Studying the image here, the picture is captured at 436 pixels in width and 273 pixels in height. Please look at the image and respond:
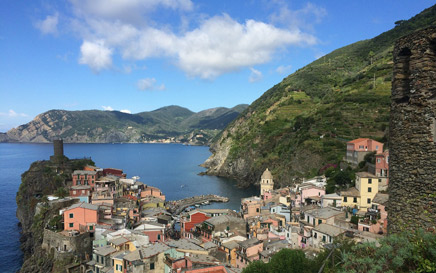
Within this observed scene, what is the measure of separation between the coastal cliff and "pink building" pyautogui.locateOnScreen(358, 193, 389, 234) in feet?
85.4

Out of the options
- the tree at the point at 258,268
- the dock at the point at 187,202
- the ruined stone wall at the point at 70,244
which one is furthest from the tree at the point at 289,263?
the dock at the point at 187,202

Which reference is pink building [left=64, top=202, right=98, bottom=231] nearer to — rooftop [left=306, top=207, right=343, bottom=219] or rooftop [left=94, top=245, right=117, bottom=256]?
rooftop [left=94, top=245, right=117, bottom=256]

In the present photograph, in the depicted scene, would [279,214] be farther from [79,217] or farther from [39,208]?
[39,208]

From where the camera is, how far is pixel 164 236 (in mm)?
31922

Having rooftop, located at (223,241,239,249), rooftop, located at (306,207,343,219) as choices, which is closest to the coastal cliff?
rooftop, located at (223,241,239,249)

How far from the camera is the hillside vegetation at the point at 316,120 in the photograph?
204ft

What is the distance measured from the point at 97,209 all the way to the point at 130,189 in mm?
19532

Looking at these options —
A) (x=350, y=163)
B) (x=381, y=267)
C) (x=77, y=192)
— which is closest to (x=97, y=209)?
(x=77, y=192)

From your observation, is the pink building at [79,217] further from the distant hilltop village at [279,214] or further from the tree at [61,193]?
the tree at [61,193]

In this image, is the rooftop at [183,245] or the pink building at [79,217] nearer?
the rooftop at [183,245]

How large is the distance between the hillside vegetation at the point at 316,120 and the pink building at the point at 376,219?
991 inches

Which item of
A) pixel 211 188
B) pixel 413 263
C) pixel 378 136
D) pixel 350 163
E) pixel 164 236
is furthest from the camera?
pixel 211 188

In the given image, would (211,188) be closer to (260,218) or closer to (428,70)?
(260,218)

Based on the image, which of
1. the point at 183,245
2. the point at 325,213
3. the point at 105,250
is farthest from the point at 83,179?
the point at 325,213
